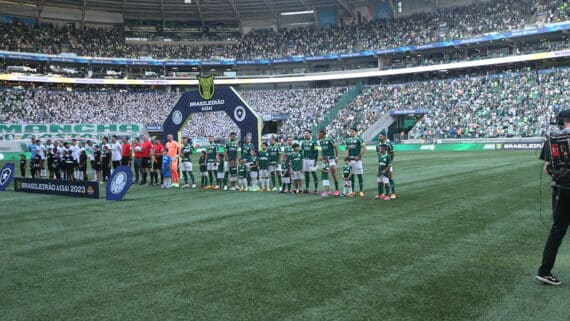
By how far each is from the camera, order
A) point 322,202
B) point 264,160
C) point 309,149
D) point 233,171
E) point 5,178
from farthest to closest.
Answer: point 5,178 < point 233,171 < point 264,160 < point 309,149 < point 322,202

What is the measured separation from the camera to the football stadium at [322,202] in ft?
18.7

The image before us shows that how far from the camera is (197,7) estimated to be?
68812 millimetres

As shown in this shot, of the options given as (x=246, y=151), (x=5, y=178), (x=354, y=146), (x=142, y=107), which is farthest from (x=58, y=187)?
(x=142, y=107)

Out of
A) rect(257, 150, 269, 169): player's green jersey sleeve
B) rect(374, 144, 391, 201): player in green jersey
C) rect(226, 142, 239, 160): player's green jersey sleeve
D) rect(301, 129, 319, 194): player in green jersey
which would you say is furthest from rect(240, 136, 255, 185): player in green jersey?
rect(374, 144, 391, 201): player in green jersey

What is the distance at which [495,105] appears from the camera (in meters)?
47.0

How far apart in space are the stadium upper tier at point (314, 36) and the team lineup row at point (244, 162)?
141 ft

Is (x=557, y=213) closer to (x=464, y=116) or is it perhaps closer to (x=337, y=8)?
(x=464, y=116)

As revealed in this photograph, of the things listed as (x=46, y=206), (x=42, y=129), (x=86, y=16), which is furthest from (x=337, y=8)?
(x=46, y=206)

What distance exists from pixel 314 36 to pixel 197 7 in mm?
17359

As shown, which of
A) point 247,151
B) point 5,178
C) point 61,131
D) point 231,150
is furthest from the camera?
point 61,131

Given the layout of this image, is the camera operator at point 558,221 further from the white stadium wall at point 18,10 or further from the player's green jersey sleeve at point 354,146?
the white stadium wall at point 18,10

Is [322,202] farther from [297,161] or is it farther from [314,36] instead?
[314,36]

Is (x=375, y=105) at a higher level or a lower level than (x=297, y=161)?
higher

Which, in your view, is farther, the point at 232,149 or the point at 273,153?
the point at 232,149
